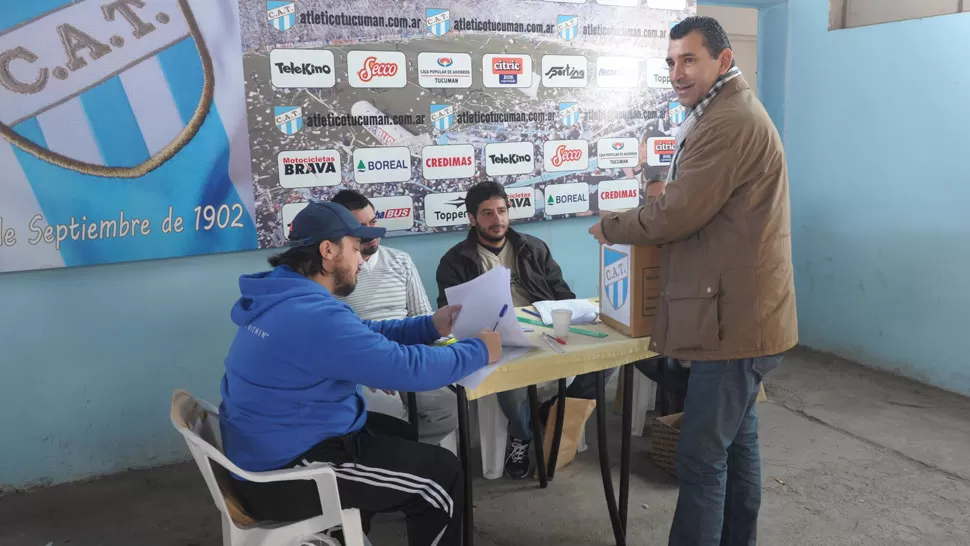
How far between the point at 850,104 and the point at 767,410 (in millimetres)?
1952

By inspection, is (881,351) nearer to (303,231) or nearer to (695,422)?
(695,422)

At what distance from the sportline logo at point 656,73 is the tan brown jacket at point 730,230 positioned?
2.06 metres

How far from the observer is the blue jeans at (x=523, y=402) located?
9.16 feet

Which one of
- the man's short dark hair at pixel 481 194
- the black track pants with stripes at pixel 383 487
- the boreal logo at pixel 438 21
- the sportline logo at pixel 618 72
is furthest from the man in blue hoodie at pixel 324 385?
the sportline logo at pixel 618 72

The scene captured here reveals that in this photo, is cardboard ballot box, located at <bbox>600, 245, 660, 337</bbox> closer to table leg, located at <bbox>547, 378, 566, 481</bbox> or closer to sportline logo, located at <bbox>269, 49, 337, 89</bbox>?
table leg, located at <bbox>547, 378, 566, 481</bbox>

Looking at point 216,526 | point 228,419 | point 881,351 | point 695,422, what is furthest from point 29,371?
point 881,351

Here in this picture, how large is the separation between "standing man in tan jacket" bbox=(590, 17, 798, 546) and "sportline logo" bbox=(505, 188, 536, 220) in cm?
164

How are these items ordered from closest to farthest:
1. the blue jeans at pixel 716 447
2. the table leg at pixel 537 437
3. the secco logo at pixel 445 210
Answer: the blue jeans at pixel 716 447 < the table leg at pixel 537 437 < the secco logo at pixel 445 210

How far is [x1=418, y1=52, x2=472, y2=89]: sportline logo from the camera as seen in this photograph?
10.8 ft

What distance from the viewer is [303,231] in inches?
69.4

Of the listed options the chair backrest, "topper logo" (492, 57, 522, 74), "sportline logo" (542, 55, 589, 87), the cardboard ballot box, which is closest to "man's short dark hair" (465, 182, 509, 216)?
"topper logo" (492, 57, 522, 74)

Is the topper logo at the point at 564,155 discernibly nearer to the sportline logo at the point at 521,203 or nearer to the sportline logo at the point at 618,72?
the sportline logo at the point at 521,203

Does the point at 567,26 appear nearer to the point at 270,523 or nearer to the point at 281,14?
the point at 281,14

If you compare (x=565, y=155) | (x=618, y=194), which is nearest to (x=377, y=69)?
(x=565, y=155)
